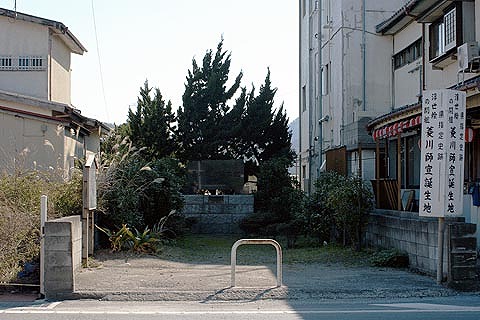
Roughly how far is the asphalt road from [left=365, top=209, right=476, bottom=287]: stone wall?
3.02 ft

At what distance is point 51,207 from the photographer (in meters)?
14.4

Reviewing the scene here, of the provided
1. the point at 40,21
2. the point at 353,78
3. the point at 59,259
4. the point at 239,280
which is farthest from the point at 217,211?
the point at 59,259

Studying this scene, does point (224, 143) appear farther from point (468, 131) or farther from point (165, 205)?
point (468, 131)

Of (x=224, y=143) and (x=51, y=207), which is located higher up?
(x=224, y=143)

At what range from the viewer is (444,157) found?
12055mm

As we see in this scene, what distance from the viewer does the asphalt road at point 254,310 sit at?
9.48 meters

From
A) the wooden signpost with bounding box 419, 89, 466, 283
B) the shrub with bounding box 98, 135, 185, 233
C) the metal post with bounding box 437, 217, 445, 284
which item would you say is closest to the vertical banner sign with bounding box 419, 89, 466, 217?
the wooden signpost with bounding box 419, 89, 466, 283

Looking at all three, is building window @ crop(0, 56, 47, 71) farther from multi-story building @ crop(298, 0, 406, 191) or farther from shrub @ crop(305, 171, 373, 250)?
shrub @ crop(305, 171, 373, 250)

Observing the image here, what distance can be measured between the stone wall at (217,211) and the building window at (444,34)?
9.85 metres

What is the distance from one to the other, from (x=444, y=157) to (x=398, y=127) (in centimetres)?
445

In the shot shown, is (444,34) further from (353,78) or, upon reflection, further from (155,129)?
(155,129)

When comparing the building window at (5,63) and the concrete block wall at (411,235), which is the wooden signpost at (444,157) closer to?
the concrete block wall at (411,235)

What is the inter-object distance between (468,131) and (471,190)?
4.64ft

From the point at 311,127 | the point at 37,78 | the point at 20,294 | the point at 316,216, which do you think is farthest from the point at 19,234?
the point at 311,127
